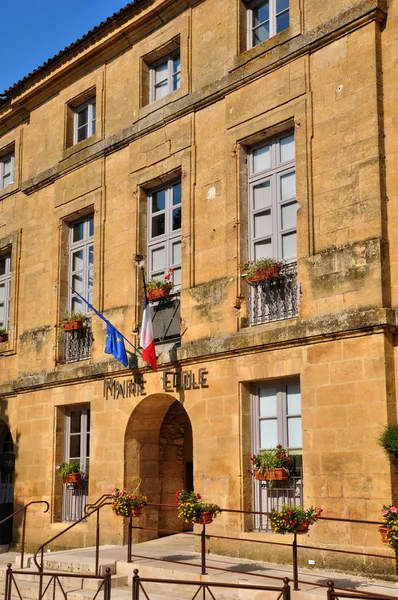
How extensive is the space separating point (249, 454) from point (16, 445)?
628cm

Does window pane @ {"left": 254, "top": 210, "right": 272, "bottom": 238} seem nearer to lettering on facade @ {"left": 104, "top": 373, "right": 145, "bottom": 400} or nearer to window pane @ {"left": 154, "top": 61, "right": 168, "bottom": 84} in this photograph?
lettering on facade @ {"left": 104, "top": 373, "right": 145, "bottom": 400}

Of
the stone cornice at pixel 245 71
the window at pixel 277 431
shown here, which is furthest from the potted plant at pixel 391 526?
the stone cornice at pixel 245 71

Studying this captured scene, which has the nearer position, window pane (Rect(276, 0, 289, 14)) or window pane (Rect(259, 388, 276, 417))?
window pane (Rect(259, 388, 276, 417))

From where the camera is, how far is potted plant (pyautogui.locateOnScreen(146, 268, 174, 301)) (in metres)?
13.4

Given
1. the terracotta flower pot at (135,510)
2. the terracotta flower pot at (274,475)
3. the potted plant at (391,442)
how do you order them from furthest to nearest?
the terracotta flower pot at (135,510) → the terracotta flower pot at (274,475) → the potted plant at (391,442)

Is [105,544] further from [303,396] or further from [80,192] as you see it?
[80,192]

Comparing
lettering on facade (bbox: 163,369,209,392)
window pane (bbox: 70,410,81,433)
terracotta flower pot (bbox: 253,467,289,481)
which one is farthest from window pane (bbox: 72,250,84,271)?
terracotta flower pot (bbox: 253,467,289,481)

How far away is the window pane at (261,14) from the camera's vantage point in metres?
12.9

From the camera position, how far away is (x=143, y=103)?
14.7 meters

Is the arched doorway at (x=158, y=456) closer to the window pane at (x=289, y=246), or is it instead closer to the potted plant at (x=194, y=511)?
the potted plant at (x=194, y=511)

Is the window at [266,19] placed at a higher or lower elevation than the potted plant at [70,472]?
higher

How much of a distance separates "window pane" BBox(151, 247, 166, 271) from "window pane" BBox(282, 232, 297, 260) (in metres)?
2.63

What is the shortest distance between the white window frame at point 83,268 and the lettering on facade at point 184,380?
116 inches

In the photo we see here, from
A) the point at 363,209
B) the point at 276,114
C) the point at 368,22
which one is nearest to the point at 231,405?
the point at 363,209
